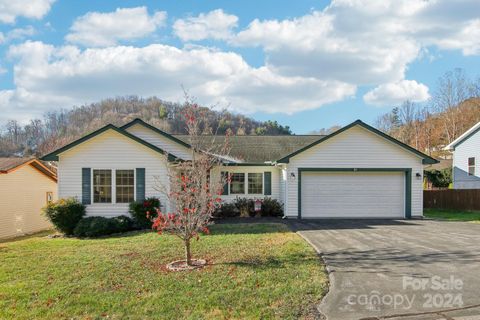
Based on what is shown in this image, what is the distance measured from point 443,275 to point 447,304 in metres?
1.61

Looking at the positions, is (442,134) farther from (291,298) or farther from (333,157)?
(291,298)

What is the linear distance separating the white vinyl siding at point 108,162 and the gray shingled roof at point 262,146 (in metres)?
5.62

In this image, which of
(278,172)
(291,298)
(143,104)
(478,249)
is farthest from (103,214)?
(143,104)

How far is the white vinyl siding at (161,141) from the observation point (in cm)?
1779

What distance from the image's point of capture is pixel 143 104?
63.2 meters

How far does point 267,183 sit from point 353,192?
4.40 metres

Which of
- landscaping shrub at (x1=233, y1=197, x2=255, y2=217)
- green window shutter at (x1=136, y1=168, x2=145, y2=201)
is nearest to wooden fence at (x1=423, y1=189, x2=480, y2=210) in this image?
landscaping shrub at (x1=233, y1=197, x2=255, y2=217)

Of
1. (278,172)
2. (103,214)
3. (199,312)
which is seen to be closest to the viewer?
(199,312)

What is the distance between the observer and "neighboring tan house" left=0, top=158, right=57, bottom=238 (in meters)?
20.1

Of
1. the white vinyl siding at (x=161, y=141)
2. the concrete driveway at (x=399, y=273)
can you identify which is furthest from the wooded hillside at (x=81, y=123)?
the concrete driveway at (x=399, y=273)

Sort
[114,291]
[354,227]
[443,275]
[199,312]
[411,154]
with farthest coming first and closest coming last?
1. [411,154]
2. [354,227]
3. [443,275]
4. [114,291]
5. [199,312]

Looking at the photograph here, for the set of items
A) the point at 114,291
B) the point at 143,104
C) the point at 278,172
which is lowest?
the point at 114,291

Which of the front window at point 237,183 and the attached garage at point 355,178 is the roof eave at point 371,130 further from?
the front window at point 237,183

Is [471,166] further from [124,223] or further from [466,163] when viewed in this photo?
[124,223]
